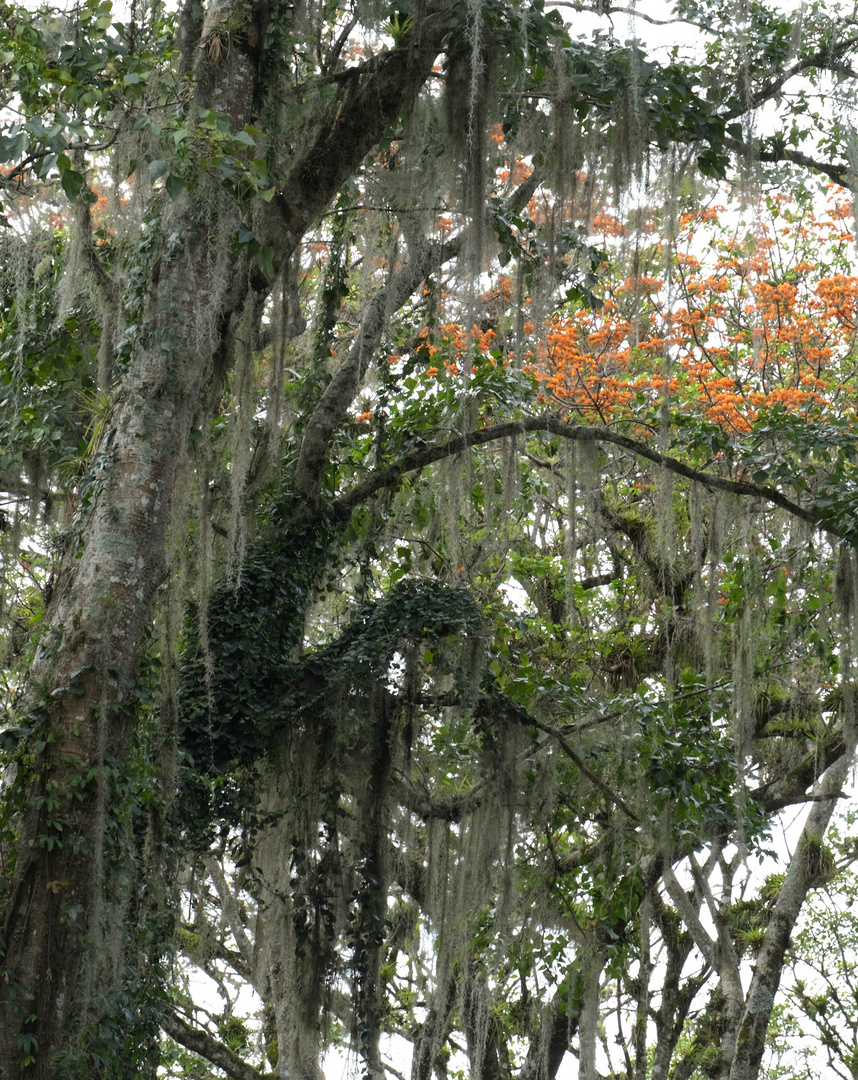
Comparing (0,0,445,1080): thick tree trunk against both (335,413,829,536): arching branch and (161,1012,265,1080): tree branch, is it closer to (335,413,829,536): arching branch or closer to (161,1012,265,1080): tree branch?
(335,413,829,536): arching branch

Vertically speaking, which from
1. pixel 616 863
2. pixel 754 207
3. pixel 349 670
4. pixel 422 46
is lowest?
pixel 616 863

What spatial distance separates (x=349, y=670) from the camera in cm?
512

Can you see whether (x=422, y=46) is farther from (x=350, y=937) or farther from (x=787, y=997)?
(x=787, y=997)

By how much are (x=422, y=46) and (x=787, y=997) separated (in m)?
9.82

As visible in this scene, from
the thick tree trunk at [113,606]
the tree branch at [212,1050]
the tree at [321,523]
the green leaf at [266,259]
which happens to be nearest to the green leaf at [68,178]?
the tree at [321,523]

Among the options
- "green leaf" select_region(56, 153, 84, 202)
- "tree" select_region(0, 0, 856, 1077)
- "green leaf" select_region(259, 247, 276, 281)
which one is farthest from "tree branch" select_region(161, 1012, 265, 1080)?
"green leaf" select_region(56, 153, 84, 202)

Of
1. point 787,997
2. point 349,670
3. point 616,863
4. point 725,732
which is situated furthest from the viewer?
point 787,997

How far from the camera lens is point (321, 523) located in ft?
19.0

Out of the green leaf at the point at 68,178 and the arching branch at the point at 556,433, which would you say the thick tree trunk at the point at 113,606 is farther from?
the arching branch at the point at 556,433

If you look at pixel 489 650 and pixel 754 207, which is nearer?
pixel 754 207

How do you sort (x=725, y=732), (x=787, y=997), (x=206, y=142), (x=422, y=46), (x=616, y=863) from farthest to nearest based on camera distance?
(x=787, y=997), (x=725, y=732), (x=616, y=863), (x=422, y=46), (x=206, y=142)

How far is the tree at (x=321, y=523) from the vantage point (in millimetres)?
3766

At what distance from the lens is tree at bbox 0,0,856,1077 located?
377 cm

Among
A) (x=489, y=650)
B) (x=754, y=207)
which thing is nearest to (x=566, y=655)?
(x=489, y=650)
